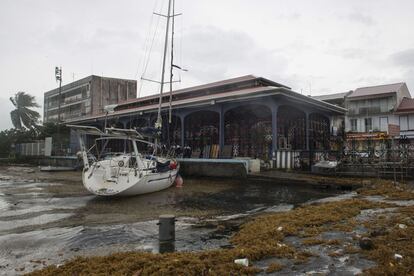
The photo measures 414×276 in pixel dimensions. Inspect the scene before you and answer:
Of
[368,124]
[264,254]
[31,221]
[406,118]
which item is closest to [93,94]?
[368,124]

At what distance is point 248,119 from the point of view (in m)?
23.1

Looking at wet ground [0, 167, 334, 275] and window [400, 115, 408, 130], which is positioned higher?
window [400, 115, 408, 130]

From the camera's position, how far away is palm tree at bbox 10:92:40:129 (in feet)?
164

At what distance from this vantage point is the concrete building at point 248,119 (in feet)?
62.0

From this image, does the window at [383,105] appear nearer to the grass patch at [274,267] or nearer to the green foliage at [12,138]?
the grass patch at [274,267]

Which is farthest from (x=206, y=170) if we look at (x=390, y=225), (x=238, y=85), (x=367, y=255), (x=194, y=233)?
(x=367, y=255)

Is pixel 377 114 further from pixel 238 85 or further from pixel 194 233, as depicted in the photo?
pixel 194 233

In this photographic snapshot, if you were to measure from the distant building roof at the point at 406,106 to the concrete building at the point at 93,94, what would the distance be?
42.3 metres

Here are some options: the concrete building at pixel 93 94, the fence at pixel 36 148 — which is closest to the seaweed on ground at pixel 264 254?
the fence at pixel 36 148

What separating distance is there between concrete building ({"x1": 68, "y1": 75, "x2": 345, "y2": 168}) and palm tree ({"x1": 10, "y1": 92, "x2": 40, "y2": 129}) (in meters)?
29.6

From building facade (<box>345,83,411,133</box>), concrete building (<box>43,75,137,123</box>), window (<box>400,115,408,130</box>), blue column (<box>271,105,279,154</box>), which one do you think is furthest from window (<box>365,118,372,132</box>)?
concrete building (<box>43,75,137,123</box>)

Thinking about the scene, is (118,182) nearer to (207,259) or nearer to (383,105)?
(207,259)

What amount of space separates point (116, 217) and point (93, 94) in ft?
170

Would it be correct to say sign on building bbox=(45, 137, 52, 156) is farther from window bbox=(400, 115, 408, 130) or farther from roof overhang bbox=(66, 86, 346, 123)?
window bbox=(400, 115, 408, 130)
